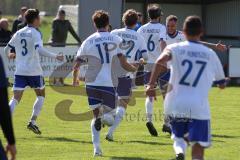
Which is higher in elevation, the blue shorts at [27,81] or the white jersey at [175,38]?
the white jersey at [175,38]

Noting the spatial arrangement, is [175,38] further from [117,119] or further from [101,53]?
[101,53]

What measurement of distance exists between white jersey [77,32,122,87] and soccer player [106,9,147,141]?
1.57 meters

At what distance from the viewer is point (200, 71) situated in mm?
8195

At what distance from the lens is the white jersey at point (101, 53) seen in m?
10.8

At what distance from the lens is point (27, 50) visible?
1322 cm

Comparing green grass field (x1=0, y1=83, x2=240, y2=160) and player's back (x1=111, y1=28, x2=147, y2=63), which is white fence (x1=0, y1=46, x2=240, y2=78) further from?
player's back (x1=111, y1=28, x2=147, y2=63)

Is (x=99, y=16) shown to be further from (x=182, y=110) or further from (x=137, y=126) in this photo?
(x=137, y=126)

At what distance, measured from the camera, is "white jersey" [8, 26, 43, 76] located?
13.1 meters

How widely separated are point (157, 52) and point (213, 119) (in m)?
2.36

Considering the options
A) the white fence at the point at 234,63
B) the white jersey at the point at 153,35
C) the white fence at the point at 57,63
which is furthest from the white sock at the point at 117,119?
the white fence at the point at 234,63

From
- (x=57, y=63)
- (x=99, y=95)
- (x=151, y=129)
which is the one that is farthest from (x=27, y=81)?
(x=57, y=63)

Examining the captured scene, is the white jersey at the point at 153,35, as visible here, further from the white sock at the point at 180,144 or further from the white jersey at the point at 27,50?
the white sock at the point at 180,144

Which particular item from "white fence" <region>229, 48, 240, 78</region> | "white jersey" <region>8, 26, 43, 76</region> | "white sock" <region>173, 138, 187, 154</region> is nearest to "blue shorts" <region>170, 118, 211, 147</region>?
"white sock" <region>173, 138, 187, 154</region>

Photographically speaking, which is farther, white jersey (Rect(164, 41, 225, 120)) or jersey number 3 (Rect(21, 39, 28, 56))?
jersey number 3 (Rect(21, 39, 28, 56))
